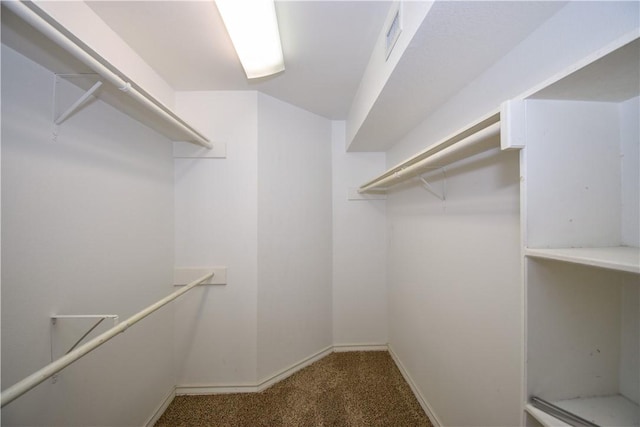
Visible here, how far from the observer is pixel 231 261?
1609 millimetres

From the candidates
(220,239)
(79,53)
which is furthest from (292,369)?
(79,53)

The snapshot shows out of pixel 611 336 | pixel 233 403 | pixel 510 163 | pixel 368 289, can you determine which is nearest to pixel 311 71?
pixel 510 163

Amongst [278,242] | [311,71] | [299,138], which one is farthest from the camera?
[299,138]

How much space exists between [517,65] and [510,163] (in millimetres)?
362

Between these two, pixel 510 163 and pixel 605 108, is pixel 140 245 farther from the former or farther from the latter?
pixel 605 108

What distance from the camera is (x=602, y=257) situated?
0.45m

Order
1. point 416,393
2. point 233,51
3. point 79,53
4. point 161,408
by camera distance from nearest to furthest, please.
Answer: point 79,53, point 233,51, point 161,408, point 416,393

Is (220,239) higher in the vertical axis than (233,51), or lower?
lower

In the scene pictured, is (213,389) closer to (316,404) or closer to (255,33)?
(316,404)

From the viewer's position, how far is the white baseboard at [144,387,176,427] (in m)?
1.33

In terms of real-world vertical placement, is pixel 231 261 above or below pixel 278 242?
below

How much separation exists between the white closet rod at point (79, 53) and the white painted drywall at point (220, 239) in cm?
45

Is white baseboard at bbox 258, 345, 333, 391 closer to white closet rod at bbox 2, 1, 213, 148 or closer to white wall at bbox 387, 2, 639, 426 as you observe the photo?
white wall at bbox 387, 2, 639, 426

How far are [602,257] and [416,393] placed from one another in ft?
5.26
